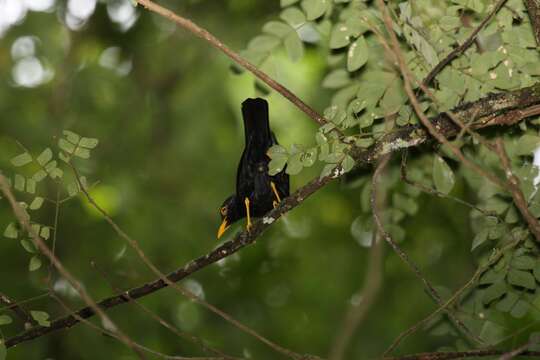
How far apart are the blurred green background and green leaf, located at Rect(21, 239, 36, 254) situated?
119 inches

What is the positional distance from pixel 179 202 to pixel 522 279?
4.69 meters

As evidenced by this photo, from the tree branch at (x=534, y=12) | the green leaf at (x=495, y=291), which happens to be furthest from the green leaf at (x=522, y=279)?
the tree branch at (x=534, y=12)

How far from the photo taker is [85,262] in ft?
24.2

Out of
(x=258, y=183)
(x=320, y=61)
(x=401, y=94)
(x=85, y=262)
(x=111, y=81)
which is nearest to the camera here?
(x=401, y=94)

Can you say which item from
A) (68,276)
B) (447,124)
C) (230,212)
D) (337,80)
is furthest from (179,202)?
(68,276)

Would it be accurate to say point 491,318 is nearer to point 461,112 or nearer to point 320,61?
point 461,112

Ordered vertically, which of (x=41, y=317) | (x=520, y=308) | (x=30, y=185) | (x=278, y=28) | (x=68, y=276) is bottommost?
(x=520, y=308)

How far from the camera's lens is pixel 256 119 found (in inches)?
189

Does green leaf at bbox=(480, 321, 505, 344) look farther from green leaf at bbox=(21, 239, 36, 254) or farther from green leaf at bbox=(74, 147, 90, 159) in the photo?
green leaf at bbox=(21, 239, 36, 254)

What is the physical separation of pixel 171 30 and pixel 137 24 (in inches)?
18.1

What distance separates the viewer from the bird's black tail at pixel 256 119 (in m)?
4.77

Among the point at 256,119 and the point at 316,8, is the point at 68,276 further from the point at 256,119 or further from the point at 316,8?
the point at 256,119

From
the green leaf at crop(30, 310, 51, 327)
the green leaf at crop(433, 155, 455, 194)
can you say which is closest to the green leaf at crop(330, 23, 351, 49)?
the green leaf at crop(433, 155, 455, 194)

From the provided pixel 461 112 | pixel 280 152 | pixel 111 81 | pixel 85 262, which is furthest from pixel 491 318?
pixel 111 81
